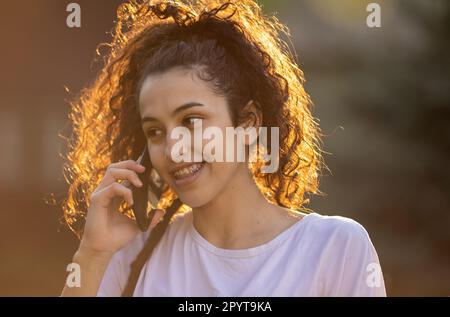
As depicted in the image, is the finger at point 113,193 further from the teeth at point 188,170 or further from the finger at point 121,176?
the teeth at point 188,170

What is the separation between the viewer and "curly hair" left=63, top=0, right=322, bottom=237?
69.3 inches

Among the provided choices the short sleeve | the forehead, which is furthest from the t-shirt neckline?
the forehead

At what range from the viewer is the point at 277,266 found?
1.65m

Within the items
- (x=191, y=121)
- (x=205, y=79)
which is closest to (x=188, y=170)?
(x=191, y=121)

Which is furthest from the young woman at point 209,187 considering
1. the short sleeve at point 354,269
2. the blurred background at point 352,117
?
the blurred background at point 352,117

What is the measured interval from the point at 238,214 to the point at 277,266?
187mm

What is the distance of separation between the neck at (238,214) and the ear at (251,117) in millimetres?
105

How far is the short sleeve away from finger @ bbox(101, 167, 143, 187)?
53cm

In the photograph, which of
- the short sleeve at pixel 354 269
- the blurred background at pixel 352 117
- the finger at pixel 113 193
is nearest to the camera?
the short sleeve at pixel 354 269

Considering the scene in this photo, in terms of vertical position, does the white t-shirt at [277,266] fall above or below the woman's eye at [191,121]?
below

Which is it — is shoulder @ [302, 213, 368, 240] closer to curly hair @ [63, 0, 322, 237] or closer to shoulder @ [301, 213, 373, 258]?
shoulder @ [301, 213, 373, 258]

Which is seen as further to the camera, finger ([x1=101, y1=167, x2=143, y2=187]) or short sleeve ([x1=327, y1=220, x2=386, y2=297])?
finger ([x1=101, y1=167, x2=143, y2=187])

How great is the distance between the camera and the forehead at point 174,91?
1.67m
